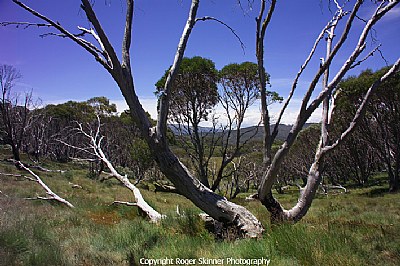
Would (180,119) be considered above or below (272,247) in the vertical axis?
above

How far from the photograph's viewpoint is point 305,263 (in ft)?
10.2

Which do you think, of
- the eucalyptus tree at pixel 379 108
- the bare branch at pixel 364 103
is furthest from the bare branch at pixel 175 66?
the eucalyptus tree at pixel 379 108

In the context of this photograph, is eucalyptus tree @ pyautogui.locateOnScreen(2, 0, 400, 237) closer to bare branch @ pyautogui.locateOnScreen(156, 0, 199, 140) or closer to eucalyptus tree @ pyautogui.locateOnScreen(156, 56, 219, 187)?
bare branch @ pyautogui.locateOnScreen(156, 0, 199, 140)

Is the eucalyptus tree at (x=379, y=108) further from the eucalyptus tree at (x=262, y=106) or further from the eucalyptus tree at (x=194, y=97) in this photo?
the eucalyptus tree at (x=262, y=106)

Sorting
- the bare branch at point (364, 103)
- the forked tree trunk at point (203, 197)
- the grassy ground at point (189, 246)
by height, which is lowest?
the grassy ground at point (189, 246)

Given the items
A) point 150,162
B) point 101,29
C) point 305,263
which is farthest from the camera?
point 150,162

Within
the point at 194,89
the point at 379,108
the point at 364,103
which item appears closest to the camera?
the point at 364,103

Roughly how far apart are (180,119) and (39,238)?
34.1ft

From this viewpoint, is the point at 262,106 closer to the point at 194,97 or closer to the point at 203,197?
the point at 203,197

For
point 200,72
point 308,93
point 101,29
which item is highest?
point 200,72

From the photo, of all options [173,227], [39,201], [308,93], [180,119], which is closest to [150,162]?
[180,119]

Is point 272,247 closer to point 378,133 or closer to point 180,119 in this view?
point 180,119

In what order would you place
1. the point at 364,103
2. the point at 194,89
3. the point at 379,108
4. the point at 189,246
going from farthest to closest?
the point at 379,108 < the point at 194,89 < the point at 364,103 < the point at 189,246
